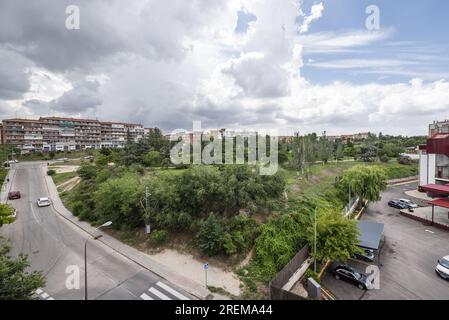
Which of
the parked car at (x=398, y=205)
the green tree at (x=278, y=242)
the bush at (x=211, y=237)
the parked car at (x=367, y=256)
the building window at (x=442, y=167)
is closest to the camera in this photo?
the green tree at (x=278, y=242)

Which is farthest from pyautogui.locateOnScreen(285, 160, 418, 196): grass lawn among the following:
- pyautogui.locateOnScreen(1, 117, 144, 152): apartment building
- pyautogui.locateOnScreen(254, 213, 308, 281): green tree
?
pyautogui.locateOnScreen(1, 117, 144, 152): apartment building

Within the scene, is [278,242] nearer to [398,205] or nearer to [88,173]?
[398,205]

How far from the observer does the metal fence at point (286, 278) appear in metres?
10.9

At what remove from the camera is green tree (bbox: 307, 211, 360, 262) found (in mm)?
13500

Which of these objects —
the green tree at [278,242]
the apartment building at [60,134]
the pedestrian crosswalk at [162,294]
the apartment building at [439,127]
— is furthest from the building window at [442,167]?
the apartment building at [60,134]

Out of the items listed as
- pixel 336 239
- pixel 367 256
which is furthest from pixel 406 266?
pixel 336 239

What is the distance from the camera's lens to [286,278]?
12562 mm

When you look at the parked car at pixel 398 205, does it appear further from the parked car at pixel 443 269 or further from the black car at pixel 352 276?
the black car at pixel 352 276

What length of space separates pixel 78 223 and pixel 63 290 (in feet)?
36.4

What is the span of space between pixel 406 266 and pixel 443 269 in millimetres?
1858

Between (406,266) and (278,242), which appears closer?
(278,242)

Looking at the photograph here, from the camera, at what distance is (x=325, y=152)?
159ft

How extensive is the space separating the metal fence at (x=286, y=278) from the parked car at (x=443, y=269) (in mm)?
8005
